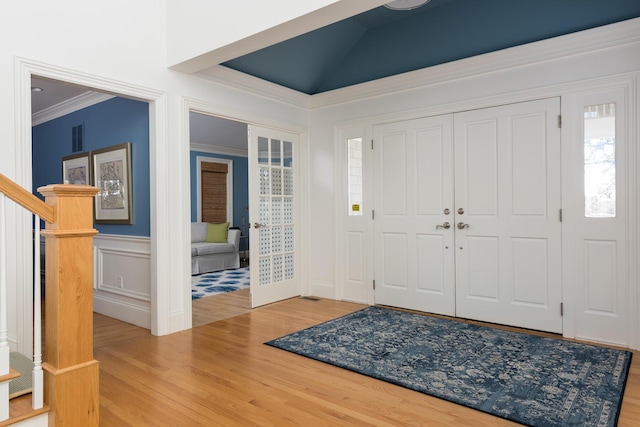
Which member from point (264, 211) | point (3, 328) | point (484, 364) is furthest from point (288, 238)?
point (3, 328)

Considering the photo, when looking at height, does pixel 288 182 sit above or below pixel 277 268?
above

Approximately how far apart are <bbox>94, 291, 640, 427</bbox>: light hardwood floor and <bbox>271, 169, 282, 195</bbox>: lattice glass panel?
1801 millimetres

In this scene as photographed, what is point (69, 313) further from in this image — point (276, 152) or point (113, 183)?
point (276, 152)

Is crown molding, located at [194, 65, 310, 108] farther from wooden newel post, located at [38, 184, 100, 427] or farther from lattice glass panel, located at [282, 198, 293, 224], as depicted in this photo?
wooden newel post, located at [38, 184, 100, 427]

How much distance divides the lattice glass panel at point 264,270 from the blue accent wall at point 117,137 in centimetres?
127

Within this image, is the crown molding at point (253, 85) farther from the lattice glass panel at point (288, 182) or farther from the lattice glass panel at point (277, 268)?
the lattice glass panel at point (277, 268)

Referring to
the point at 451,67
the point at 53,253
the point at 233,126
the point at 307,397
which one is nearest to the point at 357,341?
the point at 307,397

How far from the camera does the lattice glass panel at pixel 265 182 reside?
4781mm

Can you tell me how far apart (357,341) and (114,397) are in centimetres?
182

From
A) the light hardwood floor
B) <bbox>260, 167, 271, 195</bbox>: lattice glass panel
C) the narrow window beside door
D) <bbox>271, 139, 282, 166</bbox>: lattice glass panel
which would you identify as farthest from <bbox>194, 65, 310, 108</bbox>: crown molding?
the narrow window beside door

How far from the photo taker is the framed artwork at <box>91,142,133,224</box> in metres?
4.31

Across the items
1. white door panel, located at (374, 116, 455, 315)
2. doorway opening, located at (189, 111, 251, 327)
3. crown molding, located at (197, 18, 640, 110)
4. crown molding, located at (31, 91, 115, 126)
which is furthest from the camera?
doorway opening, located at (189, 111, 251, 327)

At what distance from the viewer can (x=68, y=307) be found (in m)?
1.93

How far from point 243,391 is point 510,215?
278 cm
